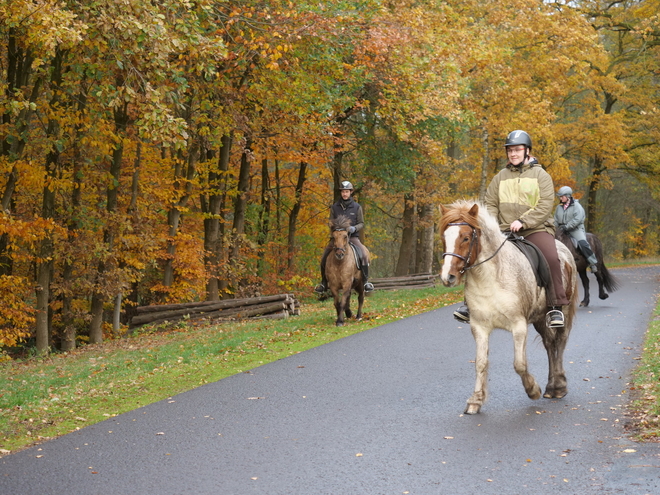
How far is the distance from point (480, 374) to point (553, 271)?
1.65 m

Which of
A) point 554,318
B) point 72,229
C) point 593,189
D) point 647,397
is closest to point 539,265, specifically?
point 554,318

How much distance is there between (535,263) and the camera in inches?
320

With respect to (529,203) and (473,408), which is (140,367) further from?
(529,203)

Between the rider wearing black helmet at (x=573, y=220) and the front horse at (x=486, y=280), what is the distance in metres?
9.35

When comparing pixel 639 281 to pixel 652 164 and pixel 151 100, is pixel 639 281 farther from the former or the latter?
pixel 151 100

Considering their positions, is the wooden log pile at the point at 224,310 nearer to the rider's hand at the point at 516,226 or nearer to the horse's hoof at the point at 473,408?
the rider's hand at the point at 516,226

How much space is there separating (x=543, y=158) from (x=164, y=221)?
65.1 feet

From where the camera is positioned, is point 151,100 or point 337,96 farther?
point 337,96

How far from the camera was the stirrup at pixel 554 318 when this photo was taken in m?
8.00

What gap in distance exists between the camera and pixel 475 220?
750 cm

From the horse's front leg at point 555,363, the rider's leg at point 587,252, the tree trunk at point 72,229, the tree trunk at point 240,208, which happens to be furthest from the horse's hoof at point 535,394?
the tree trunk at point 240,208

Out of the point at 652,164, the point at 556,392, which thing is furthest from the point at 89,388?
the point at 652,164

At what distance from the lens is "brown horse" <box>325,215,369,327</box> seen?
15.0 metres

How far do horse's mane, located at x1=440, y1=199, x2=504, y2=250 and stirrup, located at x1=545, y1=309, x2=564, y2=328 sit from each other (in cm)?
113
